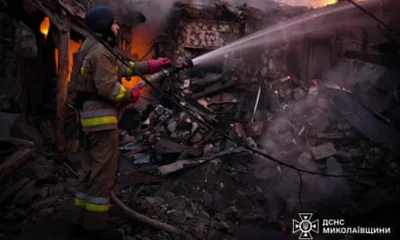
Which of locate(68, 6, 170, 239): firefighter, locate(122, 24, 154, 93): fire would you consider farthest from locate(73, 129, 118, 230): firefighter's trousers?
locate(122, 24, 154, 93): fire

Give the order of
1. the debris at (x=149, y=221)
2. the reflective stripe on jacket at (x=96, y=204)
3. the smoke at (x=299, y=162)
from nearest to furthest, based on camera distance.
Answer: the reflective stripe on jacket at (x=96, y=204), the debris at (x=149, y=221), the smoke at (x=299, y=162)

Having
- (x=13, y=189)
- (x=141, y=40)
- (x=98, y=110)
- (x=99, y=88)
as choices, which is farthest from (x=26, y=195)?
(x=141, y=40)

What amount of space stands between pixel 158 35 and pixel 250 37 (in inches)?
150

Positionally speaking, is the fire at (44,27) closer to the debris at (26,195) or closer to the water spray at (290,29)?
the debris at (26,195)

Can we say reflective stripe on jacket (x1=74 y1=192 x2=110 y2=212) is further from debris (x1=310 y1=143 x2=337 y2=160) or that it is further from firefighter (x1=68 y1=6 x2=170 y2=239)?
debris (x1=310 y1=143 x2=337 y2=160)

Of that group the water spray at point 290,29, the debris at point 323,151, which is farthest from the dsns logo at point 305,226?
the water spray at point 290,29

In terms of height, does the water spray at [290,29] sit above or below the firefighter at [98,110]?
above

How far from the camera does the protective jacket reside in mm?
3598

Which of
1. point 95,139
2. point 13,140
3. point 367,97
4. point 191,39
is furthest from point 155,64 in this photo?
point 191,39

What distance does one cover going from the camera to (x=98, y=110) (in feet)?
12.2

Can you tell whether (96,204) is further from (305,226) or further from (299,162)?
(299,162)

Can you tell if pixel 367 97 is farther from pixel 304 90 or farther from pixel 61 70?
pixel 61 70

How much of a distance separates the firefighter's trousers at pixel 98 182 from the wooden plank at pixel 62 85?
390 cm

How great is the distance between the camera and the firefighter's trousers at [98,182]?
3711mm
